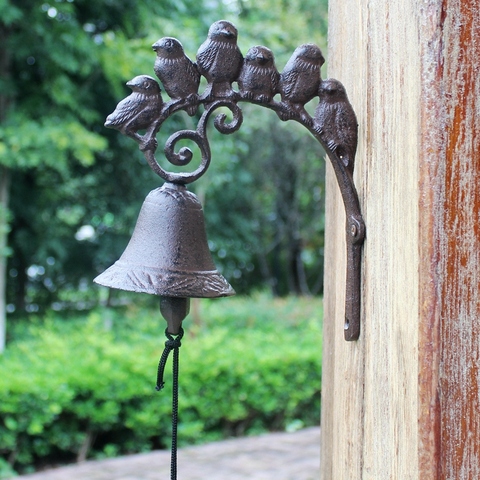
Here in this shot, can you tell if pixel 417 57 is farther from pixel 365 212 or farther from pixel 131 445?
pixel 131 445

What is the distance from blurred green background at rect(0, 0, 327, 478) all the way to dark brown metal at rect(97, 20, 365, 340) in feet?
10.9

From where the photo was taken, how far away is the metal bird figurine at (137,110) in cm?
91

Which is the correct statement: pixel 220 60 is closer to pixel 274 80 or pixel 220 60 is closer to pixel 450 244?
pixel 274 80

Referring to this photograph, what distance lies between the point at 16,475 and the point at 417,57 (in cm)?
390

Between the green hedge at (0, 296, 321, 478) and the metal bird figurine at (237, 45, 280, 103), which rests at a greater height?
the metal bird figurine at (237, 45, 280, 103)

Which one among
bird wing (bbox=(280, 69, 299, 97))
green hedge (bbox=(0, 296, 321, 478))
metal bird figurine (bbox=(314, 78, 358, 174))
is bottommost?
green hedge (bbox=(0, 296, 321, 478))

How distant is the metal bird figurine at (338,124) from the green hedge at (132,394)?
341 cm

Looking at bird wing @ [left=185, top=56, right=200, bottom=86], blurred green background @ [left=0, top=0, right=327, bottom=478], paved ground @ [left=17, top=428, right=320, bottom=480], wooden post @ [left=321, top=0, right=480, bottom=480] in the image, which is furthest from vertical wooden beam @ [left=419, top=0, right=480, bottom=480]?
blurred green background @ [left=0, top=0, right=327, bottom=478]

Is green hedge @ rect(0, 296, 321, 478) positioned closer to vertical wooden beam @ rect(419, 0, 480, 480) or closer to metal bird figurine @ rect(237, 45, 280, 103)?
metal bird figurine @ rect(237, 45, 280, 103)

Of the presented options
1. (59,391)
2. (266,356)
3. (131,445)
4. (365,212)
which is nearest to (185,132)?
(365,212)

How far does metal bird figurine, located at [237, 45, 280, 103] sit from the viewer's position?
2.96 ft

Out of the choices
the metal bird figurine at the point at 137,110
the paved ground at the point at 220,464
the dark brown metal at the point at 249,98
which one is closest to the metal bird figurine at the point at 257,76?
the dark brown metal at the point at 249,98

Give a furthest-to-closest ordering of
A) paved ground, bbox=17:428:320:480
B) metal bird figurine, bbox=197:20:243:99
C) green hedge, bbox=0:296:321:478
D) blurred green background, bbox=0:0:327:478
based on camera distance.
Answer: blurred green background, bbox=0:0:327:478 → green hedge, bbox=0:296:321:478 → paved ground, bbox=17:428:320:480 → metal bird figurine, bbox=197:20:243:99

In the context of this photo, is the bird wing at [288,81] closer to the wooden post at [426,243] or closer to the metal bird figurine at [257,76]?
the metal bird figurine at [257,76]
